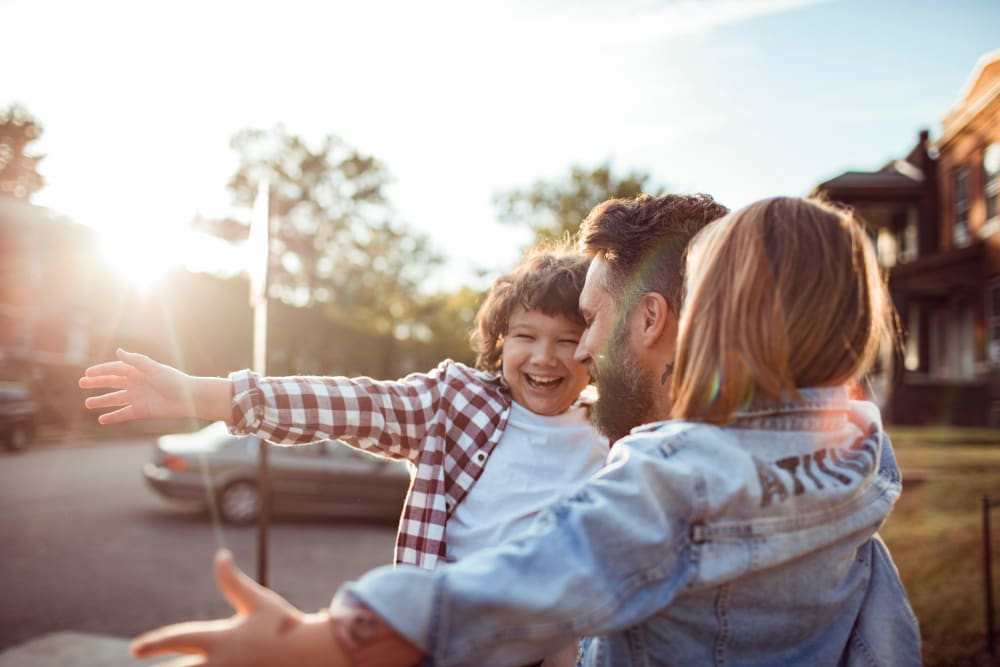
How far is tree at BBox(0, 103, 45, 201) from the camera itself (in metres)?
38.4

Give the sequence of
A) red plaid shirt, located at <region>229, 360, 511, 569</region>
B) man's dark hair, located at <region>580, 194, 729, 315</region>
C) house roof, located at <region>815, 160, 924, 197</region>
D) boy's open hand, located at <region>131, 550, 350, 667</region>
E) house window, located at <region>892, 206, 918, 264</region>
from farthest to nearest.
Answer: house window, located at <region>892, 206, 918, 264</region> → house roof, located at <region>815, 160, 924, 197</region> → red plaid shirt, located at <region>229, 360, 511, 569</region> → man's dark hair, located at <region>580, 194, 729, 315</region> → boy's open hand, located at <region>131, 550, 350, 667</region>

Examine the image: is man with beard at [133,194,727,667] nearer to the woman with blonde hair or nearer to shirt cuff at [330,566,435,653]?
the woman with blonde hair

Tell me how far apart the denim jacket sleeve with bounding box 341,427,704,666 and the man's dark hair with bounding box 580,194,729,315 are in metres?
0.75

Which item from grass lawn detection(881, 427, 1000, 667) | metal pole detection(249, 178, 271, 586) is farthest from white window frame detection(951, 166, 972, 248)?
metal pole detection(249, 178, 271, 586)

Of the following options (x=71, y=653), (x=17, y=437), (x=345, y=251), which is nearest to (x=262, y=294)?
(x=71, y=653)

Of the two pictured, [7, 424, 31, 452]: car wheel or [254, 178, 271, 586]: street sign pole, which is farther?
[7, 424, 31, 452]: car wheel

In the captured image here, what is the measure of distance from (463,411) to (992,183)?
1811 centimetres

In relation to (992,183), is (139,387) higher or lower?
lower

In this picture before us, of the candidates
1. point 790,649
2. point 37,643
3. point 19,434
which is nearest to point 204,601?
point 37,643

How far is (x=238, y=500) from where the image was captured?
10320mm

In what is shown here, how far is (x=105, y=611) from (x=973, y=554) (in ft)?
25.1

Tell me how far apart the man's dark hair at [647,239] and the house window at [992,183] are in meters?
17.1

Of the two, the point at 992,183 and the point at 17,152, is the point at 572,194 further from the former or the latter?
the point at 17,152

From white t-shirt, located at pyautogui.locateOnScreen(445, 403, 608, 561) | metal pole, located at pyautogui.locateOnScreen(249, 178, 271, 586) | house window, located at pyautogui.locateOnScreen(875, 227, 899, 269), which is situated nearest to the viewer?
white t-shirt, located at pyautogui.locateOnScreen(445, 403, 608, 561)
